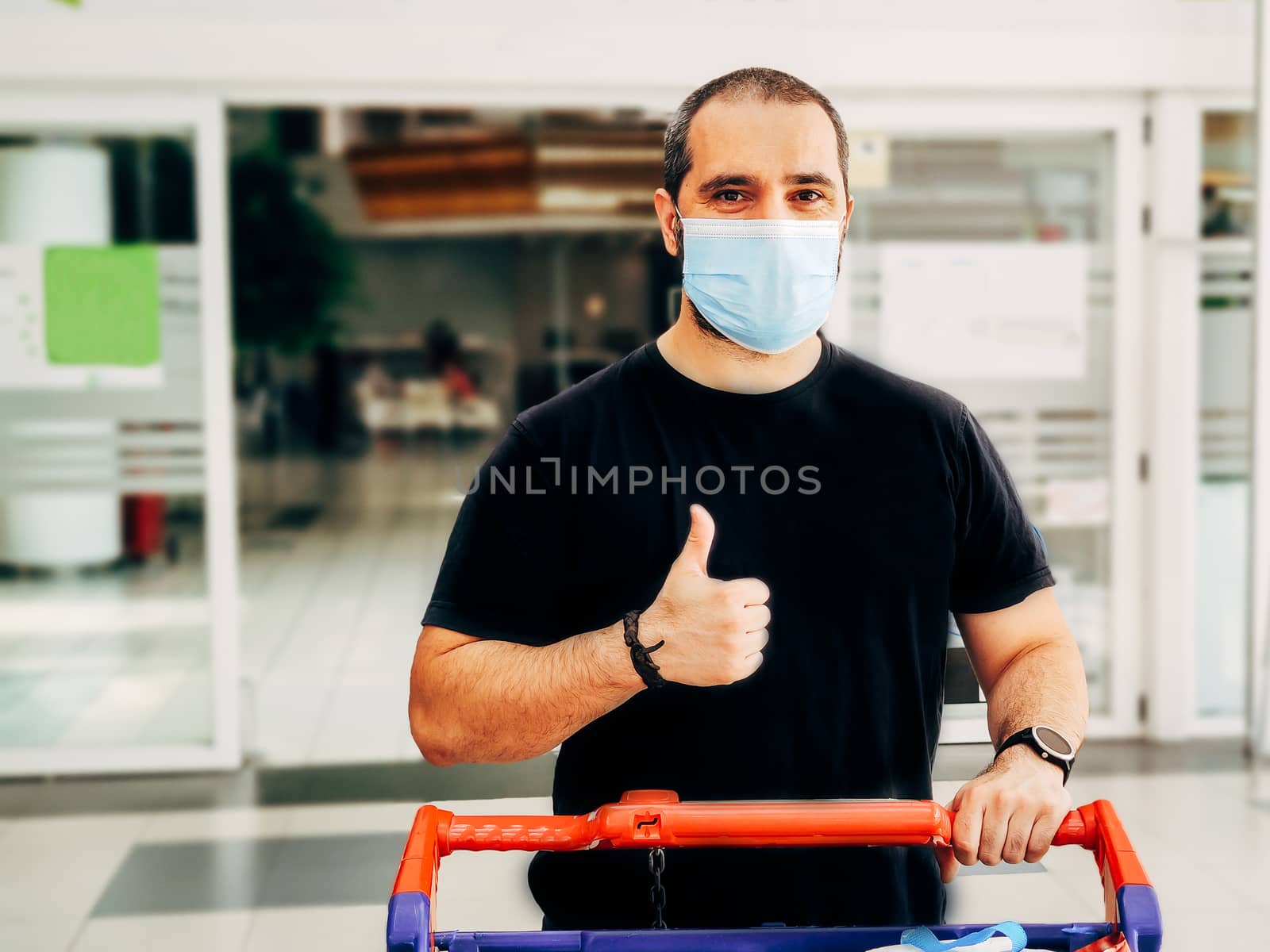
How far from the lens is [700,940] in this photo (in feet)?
4.03

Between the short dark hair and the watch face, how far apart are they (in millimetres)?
682

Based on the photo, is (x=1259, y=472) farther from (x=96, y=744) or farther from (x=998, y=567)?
(x=96, y=744)

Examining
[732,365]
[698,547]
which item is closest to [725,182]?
[732,365]

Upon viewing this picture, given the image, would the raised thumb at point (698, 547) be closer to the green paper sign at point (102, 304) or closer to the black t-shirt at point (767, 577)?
the black t-shirt at point (767, 577)

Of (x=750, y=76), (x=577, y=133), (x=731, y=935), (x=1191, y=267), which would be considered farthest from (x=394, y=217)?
(x=731, y=935)

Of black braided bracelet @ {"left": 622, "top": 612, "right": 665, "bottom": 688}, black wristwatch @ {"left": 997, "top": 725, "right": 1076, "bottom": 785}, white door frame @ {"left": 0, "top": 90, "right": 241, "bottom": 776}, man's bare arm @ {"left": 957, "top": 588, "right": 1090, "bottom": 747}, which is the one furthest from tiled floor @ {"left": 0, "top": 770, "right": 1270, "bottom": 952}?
black braided bracelet @ {"left": 622, "top": 612, "right": 665, "bottom": 688}

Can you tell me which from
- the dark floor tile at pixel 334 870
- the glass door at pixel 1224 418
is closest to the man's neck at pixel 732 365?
the dark floor tile at pixel 334 870

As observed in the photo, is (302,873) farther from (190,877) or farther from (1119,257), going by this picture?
(1119,257)

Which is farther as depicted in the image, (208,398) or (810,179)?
(208,398)

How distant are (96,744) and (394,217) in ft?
11.6

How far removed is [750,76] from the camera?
1499mm

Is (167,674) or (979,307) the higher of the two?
(979,307)

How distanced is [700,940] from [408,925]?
0.92ft

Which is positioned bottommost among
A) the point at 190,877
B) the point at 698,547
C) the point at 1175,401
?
the point at 190,877
